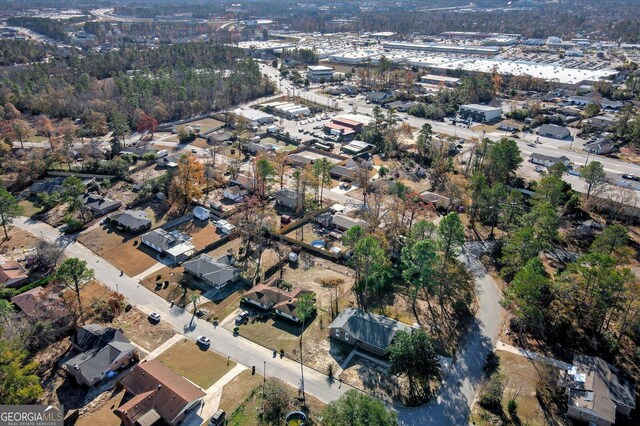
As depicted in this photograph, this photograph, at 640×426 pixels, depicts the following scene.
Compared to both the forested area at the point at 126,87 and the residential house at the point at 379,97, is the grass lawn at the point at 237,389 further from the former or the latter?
the residential house at the point at 379,97

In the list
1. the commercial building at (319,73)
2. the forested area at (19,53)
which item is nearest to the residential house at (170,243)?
the commercial building at (319,73)

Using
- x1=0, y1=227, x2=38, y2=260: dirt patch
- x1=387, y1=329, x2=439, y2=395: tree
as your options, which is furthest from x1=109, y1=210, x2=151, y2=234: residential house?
x1=387, y1=329, x2=439, y2=395: tree

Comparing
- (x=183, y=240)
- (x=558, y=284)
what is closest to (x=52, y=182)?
(x=183, y=240)

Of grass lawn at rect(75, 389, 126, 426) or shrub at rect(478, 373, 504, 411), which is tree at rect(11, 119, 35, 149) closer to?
grass lawn at rect(75, 389, 126, 426)

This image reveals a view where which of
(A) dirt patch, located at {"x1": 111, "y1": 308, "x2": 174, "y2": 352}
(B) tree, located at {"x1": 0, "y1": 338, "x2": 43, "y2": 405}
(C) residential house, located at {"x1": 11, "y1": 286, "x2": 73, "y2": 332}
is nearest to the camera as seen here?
(B) tree, located at {"x1": 0, "y1": 338, "x2": 43, "y2": 405}

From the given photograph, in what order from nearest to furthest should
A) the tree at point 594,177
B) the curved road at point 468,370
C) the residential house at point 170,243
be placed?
the curved road at point 468,370
the residential house at point 170,243
the tree at point 594,177

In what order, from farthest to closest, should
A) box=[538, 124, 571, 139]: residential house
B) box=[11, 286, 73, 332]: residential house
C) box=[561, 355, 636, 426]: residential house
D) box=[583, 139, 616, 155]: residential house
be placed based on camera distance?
box=[538, 124, 571, 139]: residential house → box=[583, 139, 616, 155]: residential house → box=[11, 286, 73, 332]: residential house → box=[561, 355, 636, 426]: residential house
